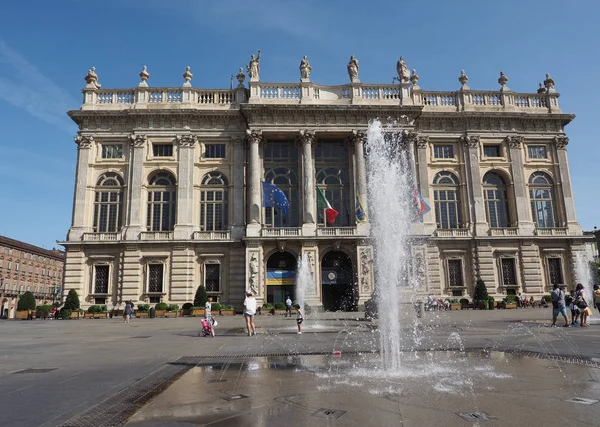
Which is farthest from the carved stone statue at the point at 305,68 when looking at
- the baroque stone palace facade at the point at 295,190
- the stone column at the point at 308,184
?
the stone column at the point at 308,184

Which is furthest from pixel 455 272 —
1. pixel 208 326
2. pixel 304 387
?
pixel 304 387

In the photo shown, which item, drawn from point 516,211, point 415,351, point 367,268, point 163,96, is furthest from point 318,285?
point 415,351

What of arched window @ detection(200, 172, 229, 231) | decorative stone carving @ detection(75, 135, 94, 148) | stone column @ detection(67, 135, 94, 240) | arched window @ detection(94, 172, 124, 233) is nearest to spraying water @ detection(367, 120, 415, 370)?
arched window @ detection(200, 172, 229, 231)

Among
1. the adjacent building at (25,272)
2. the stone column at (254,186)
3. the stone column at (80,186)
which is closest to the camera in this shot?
the stone column at (254,186)

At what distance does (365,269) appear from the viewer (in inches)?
1437

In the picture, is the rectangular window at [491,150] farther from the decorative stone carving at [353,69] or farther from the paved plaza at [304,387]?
the paved plaza at [304,387]

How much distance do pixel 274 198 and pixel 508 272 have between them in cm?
2204

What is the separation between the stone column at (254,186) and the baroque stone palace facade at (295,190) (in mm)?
122

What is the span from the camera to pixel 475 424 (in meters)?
4.75

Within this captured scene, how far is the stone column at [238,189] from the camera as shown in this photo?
37.8 meters

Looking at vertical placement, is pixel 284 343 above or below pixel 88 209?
below

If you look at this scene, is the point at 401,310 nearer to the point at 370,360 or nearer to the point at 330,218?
the point at 370,360

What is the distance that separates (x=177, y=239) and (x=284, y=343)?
25309 millimetres

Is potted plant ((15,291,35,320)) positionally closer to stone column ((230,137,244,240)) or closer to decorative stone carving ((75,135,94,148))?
decorative stone carving ((75,135,94,148))
